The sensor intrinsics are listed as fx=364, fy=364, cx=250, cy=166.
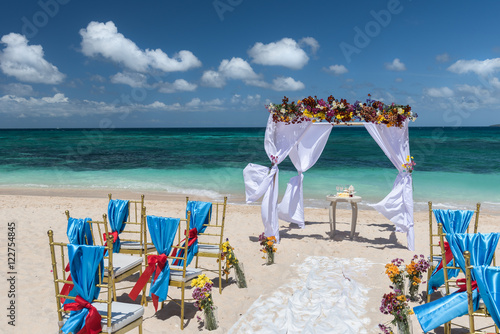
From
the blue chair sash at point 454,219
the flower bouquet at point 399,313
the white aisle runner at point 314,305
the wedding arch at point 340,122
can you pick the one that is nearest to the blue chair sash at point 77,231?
the white aisle runner at point 314,305

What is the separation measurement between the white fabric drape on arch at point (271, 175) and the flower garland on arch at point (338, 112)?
0.19m

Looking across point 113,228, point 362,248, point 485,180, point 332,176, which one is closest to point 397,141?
point 362,248

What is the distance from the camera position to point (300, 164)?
8352mm

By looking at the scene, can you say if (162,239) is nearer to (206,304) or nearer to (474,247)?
(206,304)

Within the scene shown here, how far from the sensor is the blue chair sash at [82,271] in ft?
10.5

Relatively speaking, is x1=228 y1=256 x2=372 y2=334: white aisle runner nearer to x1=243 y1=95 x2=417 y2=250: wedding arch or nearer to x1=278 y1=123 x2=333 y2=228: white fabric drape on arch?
x1=243 y1=95 x2=417 y2=250: wedding arch

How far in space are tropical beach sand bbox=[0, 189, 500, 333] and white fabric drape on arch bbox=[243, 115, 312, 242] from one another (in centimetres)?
64

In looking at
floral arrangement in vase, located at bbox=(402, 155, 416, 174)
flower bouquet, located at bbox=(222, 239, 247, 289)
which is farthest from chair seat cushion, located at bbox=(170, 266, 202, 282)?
floral arrangement in vase, located at bbox=(402, 155, 416, 174)

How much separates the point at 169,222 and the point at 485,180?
65.8 ft

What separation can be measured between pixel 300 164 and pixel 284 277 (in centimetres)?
317

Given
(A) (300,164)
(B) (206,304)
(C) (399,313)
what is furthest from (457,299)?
(A) (300,164)

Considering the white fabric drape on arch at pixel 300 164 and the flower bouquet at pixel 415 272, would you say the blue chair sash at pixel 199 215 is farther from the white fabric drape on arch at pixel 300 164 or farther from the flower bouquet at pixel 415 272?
the white fabric drape on arch at pixel 300 164

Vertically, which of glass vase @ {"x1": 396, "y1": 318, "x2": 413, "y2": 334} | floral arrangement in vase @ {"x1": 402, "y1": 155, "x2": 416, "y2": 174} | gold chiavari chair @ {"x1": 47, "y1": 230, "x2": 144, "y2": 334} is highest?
floral arrangement in vase @ {"x1": 402, "y1": 155, "x2": 416, "y2": 174}

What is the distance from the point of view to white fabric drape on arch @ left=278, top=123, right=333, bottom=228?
320 inches
